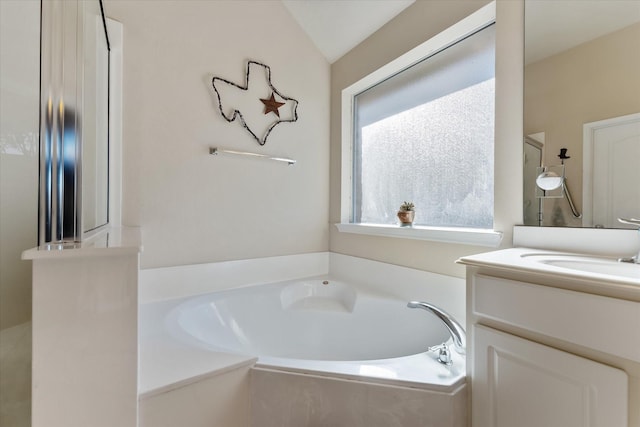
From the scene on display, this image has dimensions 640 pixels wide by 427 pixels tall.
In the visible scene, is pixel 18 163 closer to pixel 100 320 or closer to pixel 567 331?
pixel 100 320

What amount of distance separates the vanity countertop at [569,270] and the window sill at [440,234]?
152mm

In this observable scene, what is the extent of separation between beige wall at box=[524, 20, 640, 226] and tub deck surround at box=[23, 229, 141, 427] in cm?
150

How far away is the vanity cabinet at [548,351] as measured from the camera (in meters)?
0.59

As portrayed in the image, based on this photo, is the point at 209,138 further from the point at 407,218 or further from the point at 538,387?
the point at 538,387

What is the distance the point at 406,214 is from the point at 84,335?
1518mm

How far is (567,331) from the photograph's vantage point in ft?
2.16

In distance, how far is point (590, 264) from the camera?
87 centimetres

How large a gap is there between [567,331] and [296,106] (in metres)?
1.91

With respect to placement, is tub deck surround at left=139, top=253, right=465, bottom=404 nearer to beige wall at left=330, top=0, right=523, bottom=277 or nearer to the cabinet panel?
beige wall at left=330, top=0, right=523, bottom=277

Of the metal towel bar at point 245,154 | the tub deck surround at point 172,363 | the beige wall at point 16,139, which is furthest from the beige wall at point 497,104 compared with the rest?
the beige wall at point 16,139

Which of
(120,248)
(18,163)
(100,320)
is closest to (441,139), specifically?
(120,248)

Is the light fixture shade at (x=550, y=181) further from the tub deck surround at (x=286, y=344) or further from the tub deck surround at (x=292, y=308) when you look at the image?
the tub deck surround at (x=286, y=344)

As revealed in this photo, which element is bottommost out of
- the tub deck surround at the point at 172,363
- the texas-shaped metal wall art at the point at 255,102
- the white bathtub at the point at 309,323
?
the white bathtub at the point at 309,323

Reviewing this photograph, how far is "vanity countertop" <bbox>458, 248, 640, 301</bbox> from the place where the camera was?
0.60 m
